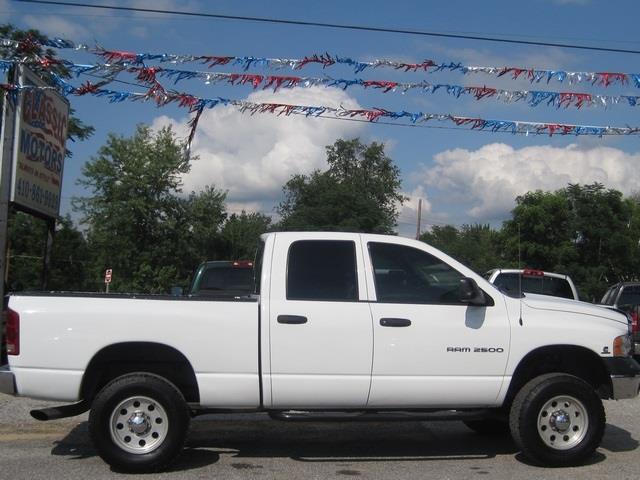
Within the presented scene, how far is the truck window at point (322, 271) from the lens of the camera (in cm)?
662

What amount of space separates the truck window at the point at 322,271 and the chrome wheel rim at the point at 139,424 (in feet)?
4.95

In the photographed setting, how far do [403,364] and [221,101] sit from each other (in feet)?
15.2

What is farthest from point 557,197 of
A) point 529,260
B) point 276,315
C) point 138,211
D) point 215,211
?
point 276,315

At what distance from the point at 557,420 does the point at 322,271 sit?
2.51 m

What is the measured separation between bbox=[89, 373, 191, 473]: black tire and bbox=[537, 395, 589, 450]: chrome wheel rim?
125 inches

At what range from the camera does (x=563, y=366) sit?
7.11 meters

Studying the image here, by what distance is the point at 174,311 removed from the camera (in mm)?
6355

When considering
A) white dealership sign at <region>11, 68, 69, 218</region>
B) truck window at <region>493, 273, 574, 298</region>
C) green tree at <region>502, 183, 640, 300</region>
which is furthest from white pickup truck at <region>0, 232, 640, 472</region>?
green tree at <region>502, 183, 640, 300</region>

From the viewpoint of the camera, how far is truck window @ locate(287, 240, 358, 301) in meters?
6.62

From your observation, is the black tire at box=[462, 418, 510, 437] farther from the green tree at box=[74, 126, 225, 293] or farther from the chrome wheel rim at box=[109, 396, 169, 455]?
the green tree at box=[74, 126, 225, 293]

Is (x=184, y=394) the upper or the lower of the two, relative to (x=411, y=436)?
upper

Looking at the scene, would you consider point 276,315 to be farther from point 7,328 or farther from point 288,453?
point 7,328

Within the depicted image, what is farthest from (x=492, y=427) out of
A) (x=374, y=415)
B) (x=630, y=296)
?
(x=630, y=296)

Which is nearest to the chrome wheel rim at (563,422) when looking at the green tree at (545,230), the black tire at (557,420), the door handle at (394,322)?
the black tire at (557,420)
